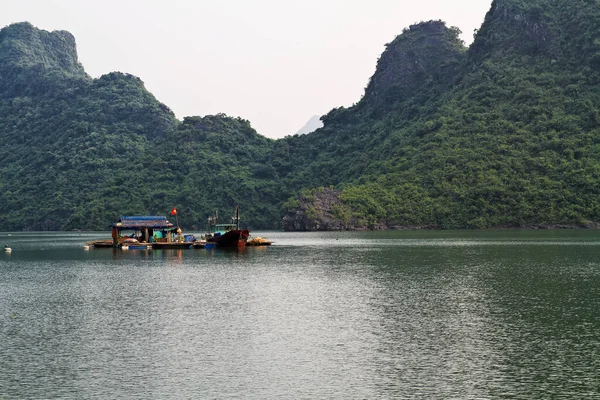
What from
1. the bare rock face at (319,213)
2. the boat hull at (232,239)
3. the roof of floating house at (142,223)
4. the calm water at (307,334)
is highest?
the bare rock face at (319,213)

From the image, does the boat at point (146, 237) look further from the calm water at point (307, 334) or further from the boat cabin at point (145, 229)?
the calm water at point (307, 334)

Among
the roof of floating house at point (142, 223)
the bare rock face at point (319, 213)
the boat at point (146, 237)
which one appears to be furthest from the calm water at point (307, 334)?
the bare rock face at point (319, 213)

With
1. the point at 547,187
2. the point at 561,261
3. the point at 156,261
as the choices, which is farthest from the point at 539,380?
the point at 547,187

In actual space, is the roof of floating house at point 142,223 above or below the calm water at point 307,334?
above

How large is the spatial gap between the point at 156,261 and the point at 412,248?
3638 cm

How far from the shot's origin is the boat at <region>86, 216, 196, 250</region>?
11481 cm

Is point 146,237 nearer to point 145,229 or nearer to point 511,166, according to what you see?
point 145,229

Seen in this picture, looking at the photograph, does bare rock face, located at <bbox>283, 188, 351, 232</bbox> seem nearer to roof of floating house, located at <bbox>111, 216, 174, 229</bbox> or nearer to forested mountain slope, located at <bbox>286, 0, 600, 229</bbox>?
forested mountain slope, located at <bbox>286, 0, 600, 229</bbox>

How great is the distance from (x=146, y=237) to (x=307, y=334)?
297 feet

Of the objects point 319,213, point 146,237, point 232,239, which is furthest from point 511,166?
point 146,237

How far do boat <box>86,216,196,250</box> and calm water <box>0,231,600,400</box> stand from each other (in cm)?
4735

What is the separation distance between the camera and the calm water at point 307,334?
1000 inches

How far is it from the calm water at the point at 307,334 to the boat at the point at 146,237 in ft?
155

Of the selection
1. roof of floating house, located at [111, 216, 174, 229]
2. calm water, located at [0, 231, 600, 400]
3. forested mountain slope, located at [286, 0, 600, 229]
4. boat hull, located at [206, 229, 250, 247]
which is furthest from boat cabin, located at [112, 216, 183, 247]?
forested mountain slope, located at [286, 0, 600, 229]
